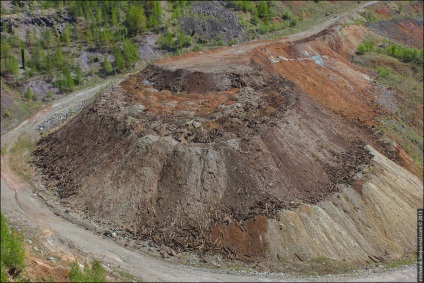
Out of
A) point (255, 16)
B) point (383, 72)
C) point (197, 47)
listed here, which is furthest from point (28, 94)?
point (383, 72)

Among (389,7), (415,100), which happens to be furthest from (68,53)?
(389,7)

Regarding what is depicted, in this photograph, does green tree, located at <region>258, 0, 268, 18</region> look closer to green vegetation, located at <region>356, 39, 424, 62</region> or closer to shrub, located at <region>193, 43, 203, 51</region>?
green vegetation, located at <region>356, 39, 424, 62</region>

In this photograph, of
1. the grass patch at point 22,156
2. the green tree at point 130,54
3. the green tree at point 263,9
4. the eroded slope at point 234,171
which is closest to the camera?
the eroded slope at point 234,171

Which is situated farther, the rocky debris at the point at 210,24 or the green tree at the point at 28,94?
the rocky debris at the point at 210,24

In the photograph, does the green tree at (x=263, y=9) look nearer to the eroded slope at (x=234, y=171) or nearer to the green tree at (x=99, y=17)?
the green tree at (x=99, y=17)

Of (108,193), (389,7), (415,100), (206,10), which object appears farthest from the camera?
(389,7)

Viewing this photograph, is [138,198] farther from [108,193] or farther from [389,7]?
[389,7]

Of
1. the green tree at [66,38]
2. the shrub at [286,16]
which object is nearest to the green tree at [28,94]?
the green tree at [66,38]
